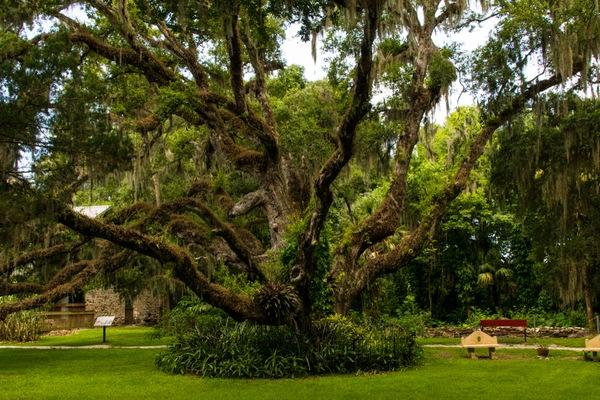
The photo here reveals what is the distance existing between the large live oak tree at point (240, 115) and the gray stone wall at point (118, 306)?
42.9 feet

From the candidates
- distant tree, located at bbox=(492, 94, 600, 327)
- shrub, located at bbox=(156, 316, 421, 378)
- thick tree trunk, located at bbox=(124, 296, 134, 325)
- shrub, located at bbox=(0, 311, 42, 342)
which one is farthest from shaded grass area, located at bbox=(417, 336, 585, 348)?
thick tree trunk, located at bbox=(124, 296, 134, 325)

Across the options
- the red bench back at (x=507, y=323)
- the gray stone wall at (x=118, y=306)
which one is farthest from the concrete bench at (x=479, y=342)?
the gray stone wall at (x=118, y=306)

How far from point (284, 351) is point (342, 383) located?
182 centimetres

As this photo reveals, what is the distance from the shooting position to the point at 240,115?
1560cm

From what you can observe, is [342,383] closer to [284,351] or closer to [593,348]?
[284,351]

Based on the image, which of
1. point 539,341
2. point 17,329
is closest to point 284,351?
point 539,341

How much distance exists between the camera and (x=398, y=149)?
16.1 meters

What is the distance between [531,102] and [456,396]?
938 centimetres

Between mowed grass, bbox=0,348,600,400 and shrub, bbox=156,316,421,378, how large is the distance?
475 millimetres

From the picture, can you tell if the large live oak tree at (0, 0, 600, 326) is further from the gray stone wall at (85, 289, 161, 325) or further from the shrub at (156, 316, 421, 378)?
the gray stone wall at (85, 289, 161, 325)

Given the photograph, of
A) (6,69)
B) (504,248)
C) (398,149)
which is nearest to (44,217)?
(6,69)

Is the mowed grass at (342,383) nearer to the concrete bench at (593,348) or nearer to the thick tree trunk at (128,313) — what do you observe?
the concrete bench at (593,348)

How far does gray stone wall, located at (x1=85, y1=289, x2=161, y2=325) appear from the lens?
3119 centimetres

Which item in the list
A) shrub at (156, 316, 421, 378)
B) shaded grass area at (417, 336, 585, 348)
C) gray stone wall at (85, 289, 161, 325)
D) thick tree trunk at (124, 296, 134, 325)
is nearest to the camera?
shrub at (156, 316, 421, 378)
